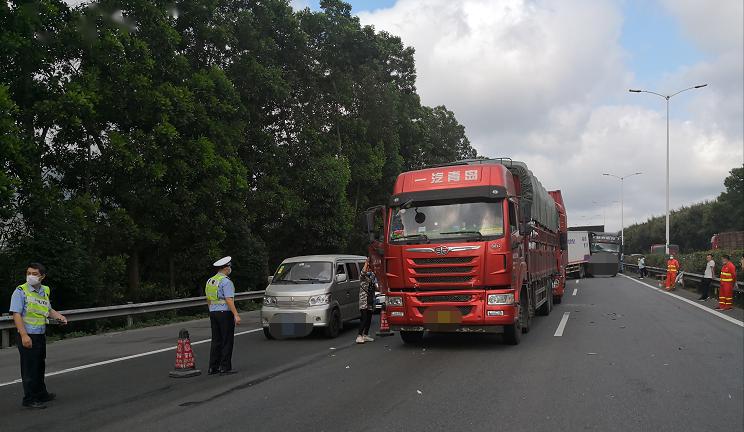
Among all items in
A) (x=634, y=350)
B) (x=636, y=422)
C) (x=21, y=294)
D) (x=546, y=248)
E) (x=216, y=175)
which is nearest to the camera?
(x=636, y=422)

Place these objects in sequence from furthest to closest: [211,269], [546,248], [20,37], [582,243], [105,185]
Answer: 1. [582,243]
2. [211,269]
3. [105,185]
4. [546,248]
5. [20,37]

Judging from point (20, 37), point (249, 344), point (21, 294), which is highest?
point (20, 37)

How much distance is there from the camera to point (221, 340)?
9.16 m

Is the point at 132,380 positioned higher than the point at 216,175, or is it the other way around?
the point at 216,175

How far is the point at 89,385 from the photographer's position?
8539 millimetres

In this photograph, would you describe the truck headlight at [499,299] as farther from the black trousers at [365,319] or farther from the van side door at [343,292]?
the van side door at [343,292]

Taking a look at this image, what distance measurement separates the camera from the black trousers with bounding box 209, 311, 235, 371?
9125mm

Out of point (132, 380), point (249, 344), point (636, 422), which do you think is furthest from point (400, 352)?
point (636, 422)

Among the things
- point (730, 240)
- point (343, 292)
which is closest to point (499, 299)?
point (343, 292)

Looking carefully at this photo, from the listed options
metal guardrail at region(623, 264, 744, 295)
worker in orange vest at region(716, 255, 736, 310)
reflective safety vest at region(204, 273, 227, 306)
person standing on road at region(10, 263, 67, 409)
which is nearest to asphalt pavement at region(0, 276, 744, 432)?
person standing on road at region(10, 263, 67, 409)

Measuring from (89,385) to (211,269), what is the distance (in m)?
13.6

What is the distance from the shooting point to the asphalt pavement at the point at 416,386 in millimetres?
6355

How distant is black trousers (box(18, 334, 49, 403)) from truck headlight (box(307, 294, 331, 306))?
597 centimetres

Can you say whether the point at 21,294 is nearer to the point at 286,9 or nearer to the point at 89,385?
the point at 89,385
